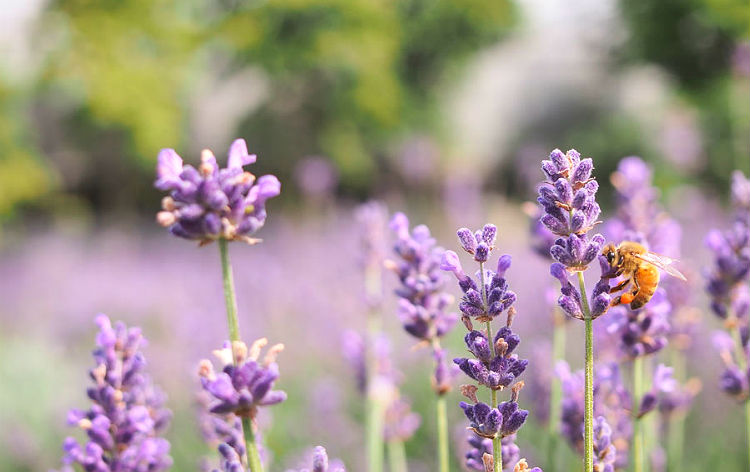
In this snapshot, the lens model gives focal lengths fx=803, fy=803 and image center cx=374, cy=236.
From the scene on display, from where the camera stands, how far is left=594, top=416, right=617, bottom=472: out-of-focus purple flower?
119cm

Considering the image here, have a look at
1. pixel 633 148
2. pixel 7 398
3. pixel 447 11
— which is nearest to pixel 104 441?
pixel 7 398

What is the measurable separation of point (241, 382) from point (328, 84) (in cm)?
1626

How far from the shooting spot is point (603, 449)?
1.21 m

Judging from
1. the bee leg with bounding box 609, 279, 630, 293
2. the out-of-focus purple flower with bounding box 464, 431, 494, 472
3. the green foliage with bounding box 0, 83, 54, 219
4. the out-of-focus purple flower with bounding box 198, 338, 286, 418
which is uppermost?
the green foliage with bounding box 0, 83, 54, 219

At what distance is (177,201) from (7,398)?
20.7 ft

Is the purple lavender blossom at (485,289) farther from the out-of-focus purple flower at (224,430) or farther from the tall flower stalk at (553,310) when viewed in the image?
the tall flower stalk at (553,310)

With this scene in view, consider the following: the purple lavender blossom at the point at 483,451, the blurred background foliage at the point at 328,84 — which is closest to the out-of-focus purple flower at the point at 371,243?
the purple lavender blossom at the point at 483,451

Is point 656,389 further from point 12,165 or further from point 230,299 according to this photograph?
point 12,165

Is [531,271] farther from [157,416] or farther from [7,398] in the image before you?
[157,416]

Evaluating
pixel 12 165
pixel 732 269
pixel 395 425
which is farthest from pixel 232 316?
pixel 12 165

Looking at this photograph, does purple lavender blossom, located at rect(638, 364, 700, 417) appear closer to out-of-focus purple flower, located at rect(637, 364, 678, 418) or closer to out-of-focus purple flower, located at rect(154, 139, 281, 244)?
out-of-focus purple flower, located at rect(637, 364, 678, 418)

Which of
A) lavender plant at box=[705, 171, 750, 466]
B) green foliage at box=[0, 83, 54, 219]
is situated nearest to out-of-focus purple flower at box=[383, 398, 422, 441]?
lavender plant at box=[705, 171, 750, 466]

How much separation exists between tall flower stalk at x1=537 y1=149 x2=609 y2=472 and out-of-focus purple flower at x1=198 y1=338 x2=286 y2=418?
387 millimetres

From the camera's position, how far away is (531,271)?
735 centimetres
